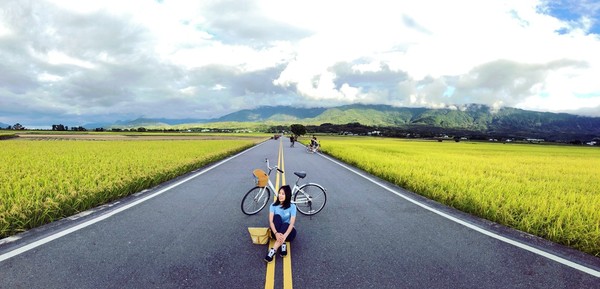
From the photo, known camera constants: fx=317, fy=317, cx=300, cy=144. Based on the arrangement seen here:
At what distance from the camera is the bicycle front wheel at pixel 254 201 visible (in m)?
6.97

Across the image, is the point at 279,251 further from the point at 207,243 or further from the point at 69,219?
the point at 69,219

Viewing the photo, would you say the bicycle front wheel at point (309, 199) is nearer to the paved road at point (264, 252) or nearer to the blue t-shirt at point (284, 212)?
the paved road at point (264, 252)

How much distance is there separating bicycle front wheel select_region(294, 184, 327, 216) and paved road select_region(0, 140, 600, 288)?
0.99ft

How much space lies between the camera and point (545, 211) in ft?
22.4

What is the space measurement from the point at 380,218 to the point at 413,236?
1190 millimetres

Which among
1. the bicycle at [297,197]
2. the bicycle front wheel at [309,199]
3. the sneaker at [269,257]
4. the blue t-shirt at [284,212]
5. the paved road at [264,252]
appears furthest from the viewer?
the bicycle front wheel at [309,199]

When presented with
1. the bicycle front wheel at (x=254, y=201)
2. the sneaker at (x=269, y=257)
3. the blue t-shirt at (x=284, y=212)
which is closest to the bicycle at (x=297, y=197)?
the bicycle front wheel at (x=254, y=201)

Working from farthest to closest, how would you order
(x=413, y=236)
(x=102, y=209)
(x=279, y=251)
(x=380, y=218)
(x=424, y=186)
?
(x=424, y=186)
(x=102, y=209)
(x=380, y=218)
(x=413, y=236)
(x=279, y=251)

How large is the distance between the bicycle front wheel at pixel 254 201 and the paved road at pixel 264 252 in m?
0.19

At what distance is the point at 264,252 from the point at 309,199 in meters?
2.42

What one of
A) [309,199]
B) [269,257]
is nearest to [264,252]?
[269,257]

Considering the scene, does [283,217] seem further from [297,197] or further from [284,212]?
[297,197]

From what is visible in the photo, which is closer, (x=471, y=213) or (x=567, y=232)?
(x=567, y=232)

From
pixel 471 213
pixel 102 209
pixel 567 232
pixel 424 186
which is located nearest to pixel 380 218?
pixel 471 213
